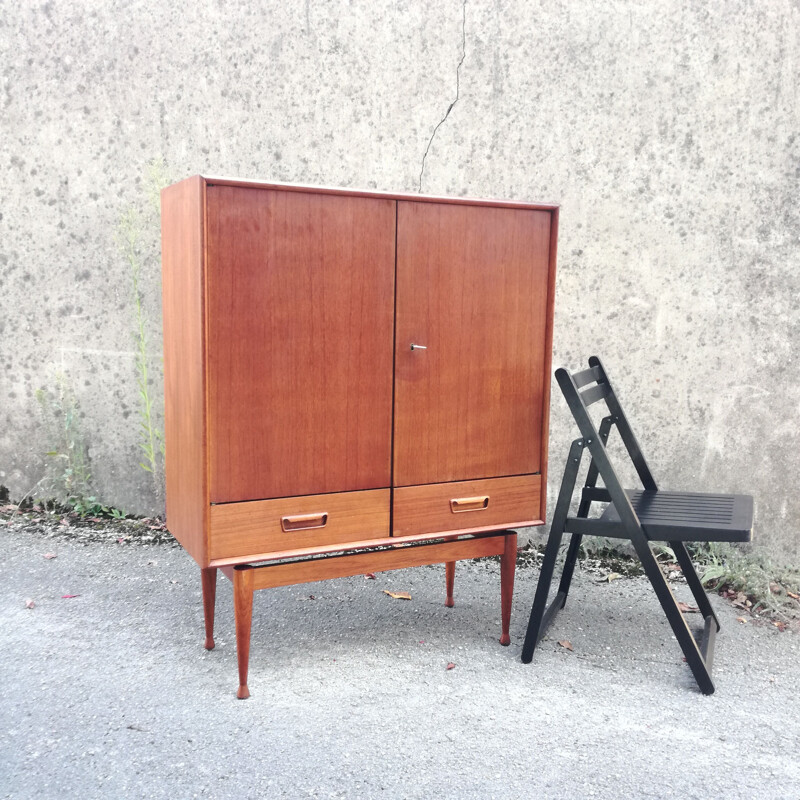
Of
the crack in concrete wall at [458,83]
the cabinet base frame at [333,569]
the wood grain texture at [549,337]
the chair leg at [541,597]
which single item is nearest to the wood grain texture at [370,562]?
the cabinet base frame at [333,569]

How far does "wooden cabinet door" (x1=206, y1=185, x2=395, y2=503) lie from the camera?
2.63 meters

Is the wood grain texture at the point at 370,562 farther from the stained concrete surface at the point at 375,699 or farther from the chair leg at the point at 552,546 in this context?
the stained concrete surface at the point at 375,699

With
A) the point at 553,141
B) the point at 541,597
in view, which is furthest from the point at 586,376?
the point at 553,141

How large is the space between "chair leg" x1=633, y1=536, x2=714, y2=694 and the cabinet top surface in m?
1.29

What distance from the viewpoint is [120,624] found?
3465 millimetres

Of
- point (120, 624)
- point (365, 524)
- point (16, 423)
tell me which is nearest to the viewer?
point (365, 524)

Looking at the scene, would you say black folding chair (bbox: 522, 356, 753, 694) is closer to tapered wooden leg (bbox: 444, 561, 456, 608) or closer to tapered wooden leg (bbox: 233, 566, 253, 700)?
tapered wooden leg (bbox: 444, 561, 456, 608)

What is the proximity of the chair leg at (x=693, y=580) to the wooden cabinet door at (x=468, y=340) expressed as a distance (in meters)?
0.77

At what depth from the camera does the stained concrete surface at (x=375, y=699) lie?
7.79 ft

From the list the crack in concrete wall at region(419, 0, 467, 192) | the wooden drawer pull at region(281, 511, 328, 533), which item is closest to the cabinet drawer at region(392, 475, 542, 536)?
the wooden drawer pull at region(281, 511, 328, 533)

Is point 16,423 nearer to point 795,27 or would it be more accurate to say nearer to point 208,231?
point 208,231

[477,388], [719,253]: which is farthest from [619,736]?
[719,253]

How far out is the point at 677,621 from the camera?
2.89 meters

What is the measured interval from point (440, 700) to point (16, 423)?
3150mm
